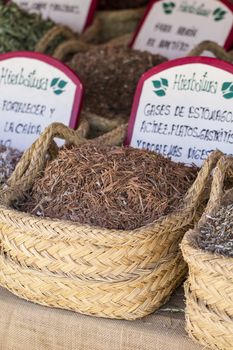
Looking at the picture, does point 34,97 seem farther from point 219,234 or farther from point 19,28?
point 219,234

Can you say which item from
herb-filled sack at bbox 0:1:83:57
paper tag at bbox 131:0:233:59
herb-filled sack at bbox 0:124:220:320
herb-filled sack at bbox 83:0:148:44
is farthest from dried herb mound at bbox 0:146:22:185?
herb-filled sack at bbox 83:0:148:44

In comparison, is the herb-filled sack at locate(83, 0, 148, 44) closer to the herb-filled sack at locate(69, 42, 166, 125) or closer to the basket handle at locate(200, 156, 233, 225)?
the herb-filled sack at locate(69, 42, 166, 125)

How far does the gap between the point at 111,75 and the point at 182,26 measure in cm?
48

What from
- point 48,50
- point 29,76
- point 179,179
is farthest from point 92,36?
point 179,179

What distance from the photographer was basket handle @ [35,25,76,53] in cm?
286

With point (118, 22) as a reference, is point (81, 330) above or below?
below

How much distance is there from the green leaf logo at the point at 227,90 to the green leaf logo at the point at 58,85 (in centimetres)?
46

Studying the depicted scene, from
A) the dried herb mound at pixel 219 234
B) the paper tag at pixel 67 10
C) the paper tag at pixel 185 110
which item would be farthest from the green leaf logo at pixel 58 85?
the paper tag at pixel 67 10

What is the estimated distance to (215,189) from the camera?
1.58m

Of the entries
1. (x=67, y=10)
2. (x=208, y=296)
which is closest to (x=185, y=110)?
(x=208, y=296)

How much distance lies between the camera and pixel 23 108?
2.21 meters

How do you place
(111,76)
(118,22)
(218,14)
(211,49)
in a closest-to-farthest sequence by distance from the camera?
(211,49) → (111,76) → (218,14) → (118,22)

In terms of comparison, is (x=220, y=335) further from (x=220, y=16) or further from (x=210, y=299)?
(x=220, y=16)

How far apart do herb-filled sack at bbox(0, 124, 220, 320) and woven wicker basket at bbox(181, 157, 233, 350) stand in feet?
0.36
